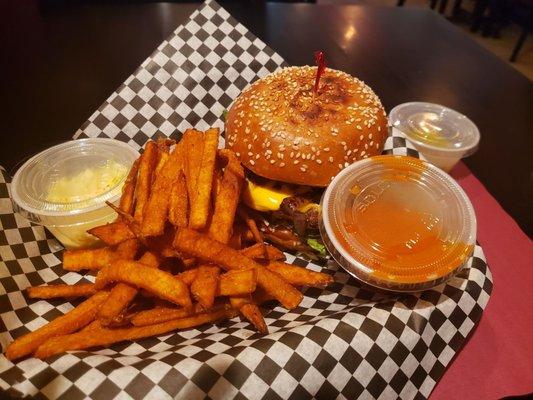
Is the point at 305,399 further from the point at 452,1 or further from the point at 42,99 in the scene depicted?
Result: the point at 452,1

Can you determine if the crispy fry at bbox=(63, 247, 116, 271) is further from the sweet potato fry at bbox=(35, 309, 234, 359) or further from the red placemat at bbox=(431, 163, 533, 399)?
the red placemat at bbox=(431, 163, 533, 399)

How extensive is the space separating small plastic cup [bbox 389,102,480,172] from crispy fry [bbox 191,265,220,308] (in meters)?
1.59

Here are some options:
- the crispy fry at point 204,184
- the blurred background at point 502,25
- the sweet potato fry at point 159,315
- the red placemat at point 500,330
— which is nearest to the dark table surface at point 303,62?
the red placemat at point 500,330

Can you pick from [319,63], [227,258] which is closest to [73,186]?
[227,258]

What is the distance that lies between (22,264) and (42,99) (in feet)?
5.50

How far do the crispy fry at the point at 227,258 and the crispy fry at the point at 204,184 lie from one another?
0.23 ft

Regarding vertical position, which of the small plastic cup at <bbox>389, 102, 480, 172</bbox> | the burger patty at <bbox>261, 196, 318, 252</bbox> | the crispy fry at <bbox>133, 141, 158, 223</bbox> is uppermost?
the crispy fry at <bbox>133, 141, 158, 223</bbox>

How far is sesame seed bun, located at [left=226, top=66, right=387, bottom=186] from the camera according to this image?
209 centimetres

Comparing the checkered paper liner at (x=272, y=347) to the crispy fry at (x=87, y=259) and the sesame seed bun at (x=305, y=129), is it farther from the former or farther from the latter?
the sesame seed bun at (x=305, y=129)

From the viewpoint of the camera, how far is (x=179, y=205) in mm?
1746

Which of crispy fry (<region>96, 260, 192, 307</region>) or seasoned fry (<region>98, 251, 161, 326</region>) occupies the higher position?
crispy fry (<region>96, 260, 192, 307</region>)

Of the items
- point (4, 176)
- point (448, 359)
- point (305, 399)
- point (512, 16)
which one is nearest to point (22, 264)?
point (4, 176)

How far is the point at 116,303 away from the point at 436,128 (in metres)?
2.37

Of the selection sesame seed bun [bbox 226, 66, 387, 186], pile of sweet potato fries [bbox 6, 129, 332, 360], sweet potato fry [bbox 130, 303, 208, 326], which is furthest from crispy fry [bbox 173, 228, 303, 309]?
sesame seed bun [bbox 226, 66, 387, 186]
